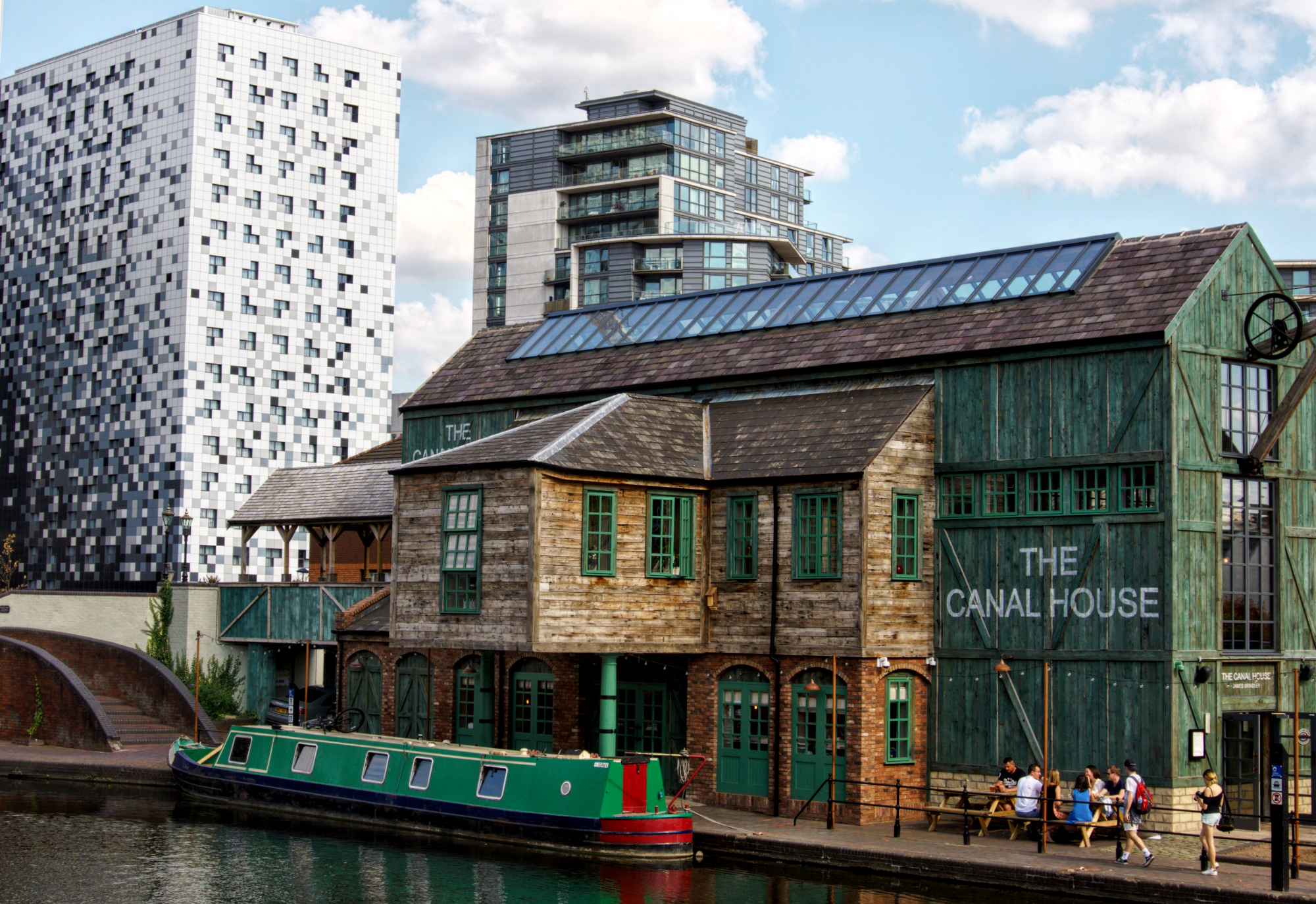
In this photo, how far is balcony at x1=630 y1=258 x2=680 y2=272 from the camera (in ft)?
319

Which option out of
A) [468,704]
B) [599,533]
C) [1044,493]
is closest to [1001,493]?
[1044,493]

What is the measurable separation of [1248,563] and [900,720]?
23.8 ft

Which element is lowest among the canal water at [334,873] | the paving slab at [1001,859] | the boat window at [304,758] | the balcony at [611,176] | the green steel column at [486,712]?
the canal water at [334,873]

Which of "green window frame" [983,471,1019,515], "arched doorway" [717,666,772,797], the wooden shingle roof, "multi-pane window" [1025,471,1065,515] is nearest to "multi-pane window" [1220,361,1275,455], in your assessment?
the wooden shingle roof

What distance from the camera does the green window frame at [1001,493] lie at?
28.7 meters

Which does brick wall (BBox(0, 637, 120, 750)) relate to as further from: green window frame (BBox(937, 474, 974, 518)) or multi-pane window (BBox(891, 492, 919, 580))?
green window frame (BBox(937, 474, 974, 518))

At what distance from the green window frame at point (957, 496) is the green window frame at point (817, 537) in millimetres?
2387

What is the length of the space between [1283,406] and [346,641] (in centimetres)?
2332

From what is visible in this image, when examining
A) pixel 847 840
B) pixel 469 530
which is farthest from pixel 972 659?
pixel 469 530

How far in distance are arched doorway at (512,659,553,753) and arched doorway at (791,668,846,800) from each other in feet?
23.1

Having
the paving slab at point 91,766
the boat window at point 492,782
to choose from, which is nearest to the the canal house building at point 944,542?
the boat window at point 492,782

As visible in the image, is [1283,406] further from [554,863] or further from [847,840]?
[554,863]

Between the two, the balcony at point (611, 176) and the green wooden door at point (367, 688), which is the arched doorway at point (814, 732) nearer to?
the green wooden door at point (367, 688)

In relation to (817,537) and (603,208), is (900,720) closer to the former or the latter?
(817,537)
